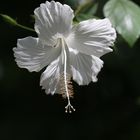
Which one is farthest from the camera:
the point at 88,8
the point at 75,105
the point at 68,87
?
the point at 75,105

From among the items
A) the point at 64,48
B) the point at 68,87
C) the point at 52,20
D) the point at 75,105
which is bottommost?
the point at 75,105

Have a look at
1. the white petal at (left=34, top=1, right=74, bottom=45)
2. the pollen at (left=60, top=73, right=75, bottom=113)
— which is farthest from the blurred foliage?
the pollen at (left=60, top=73, right=75, bottom=113)

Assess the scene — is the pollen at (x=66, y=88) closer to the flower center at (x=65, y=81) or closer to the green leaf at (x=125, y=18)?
the flower center at (x=65, y=81)

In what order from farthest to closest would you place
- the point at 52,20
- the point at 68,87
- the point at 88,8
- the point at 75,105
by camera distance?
the point at 75,105, the point at 88,8, the point at 68,87, the point at 52,20

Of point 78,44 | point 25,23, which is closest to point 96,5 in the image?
point 78,44

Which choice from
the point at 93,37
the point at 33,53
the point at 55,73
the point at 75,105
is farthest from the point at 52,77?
the point at 75,105

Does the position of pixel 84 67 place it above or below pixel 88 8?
below

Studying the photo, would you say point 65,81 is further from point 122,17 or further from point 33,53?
point 122,17

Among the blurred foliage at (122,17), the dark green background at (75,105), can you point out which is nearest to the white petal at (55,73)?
the blurred foliage at (122,17)
